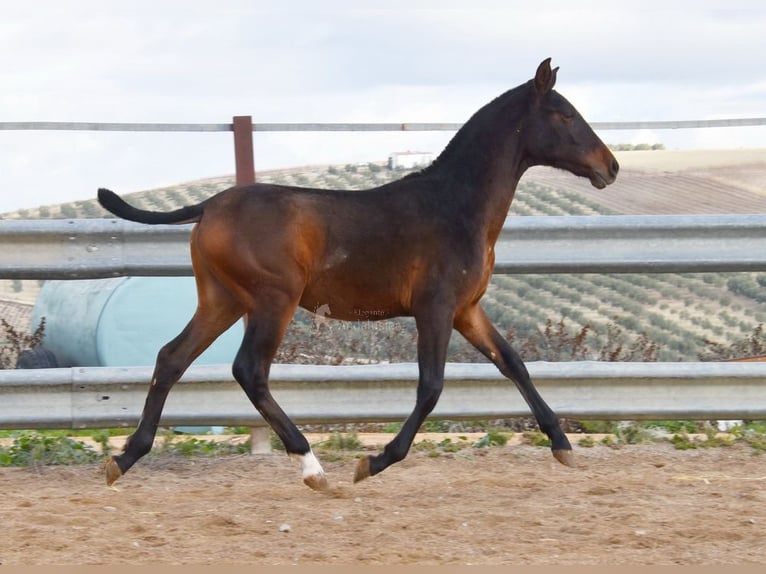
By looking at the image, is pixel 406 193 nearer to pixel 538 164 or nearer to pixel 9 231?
pixel 538 164

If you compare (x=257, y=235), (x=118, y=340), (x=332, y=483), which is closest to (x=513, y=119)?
(x=257, y=235)

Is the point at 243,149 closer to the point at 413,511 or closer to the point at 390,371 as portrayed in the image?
the point at 390,371

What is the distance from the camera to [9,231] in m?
6.36

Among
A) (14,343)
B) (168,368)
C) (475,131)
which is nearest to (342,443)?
(168,368)

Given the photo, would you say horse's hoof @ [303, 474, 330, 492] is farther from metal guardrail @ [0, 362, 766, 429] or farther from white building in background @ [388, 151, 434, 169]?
white building in background @ [388, 151, 434, 169]

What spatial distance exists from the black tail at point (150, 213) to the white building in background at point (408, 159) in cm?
179

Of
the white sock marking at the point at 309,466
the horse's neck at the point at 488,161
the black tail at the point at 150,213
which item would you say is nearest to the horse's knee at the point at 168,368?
the black tail at the point at 150,213

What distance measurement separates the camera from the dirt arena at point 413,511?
441 cm

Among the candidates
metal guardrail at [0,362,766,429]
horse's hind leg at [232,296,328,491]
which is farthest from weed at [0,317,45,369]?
horse's hind leg at [232,296,328,491]

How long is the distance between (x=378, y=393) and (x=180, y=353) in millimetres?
1169

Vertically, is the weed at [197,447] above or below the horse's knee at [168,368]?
below

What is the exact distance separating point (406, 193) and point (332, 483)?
1.51 meters

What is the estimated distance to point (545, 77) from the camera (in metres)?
6.12

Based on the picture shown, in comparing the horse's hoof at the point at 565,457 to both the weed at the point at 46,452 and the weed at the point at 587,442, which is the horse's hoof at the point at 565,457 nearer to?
the weed at the point at 587,442
